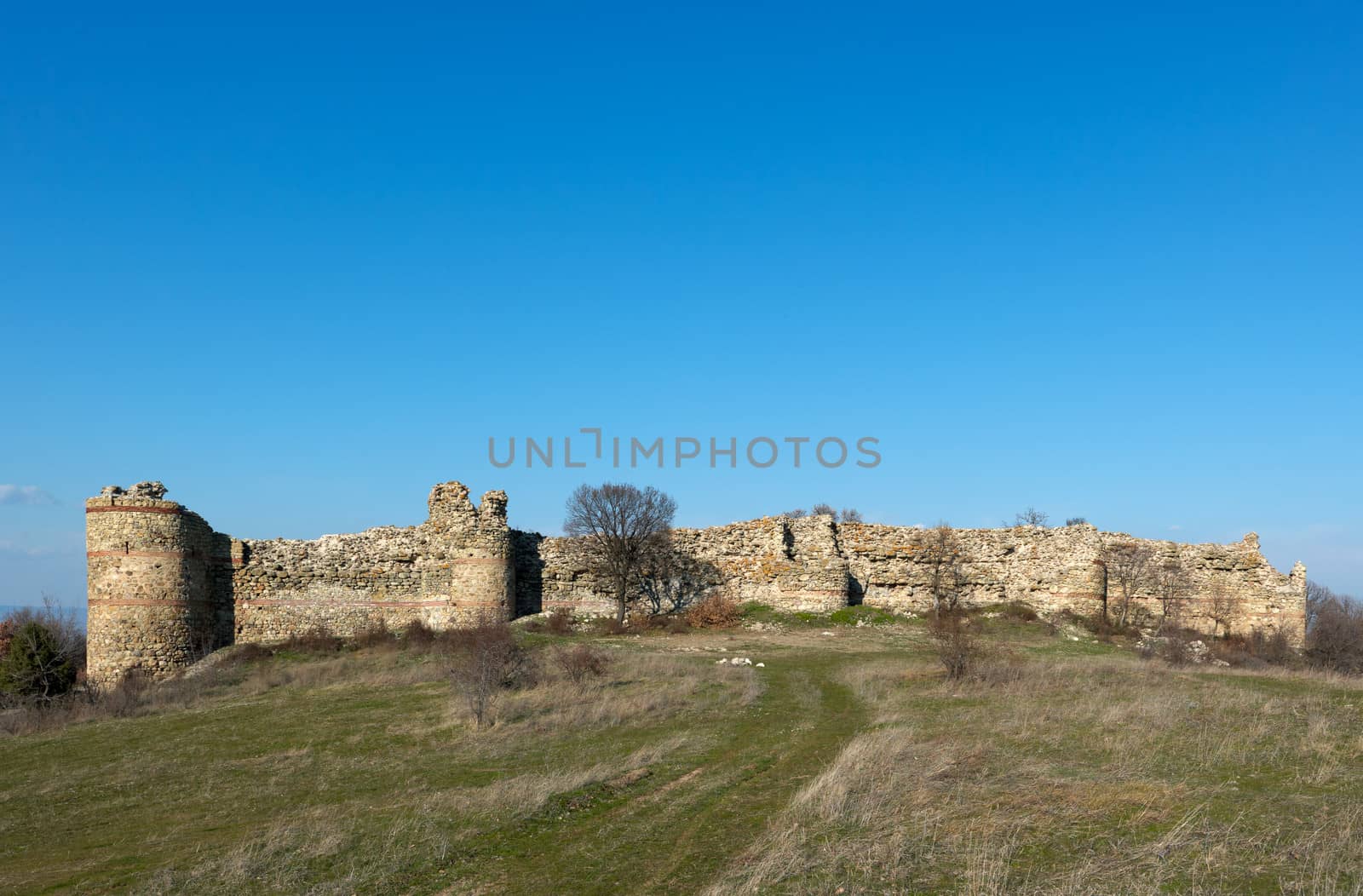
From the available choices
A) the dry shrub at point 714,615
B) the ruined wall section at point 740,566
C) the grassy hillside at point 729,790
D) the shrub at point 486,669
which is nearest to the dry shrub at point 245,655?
the grassy hillside at point 729,790

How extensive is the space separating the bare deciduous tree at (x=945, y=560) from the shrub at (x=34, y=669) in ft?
86.7

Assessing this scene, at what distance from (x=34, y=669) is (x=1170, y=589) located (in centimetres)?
3357

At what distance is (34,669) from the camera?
24469 millimetres

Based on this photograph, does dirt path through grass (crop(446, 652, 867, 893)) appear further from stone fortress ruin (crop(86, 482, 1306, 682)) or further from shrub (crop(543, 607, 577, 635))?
stone fortress ruin (crop(86, 482, 1306, 682))

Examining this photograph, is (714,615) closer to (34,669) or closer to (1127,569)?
(1127,569)

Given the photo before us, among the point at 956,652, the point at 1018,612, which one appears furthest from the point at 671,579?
the point at 956,652

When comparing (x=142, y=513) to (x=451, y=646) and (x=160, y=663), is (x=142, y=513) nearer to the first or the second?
(x=160, y=663)

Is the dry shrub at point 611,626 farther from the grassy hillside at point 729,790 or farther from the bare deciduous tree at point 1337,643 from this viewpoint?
the bare deciduous tree at point 1337,643

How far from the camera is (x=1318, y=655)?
26641 millimetres

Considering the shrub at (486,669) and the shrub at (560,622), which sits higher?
the shrub at (486,669)

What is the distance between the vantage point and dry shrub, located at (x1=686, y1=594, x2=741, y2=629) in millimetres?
29883

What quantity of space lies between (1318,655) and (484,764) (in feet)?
81.7

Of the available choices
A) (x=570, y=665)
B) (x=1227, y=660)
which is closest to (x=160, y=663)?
(x=570, y=665)

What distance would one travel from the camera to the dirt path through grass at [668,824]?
7.97 m
